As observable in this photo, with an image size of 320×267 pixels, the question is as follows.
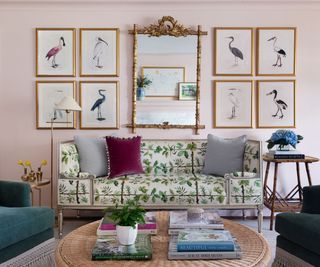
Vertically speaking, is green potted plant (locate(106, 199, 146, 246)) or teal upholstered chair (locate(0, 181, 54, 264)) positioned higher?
green potted plant (locate(106, 199, 146, 246))

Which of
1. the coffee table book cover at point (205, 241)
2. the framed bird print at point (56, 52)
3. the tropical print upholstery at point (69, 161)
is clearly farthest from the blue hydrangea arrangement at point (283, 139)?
the framed bird print at point (56, 52)

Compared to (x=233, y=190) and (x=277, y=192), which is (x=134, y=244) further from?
(x=277, y=192)

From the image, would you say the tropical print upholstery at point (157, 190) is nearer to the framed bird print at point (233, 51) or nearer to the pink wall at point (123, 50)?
the pink wall at point (123, 50)

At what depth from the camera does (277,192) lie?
171 inches

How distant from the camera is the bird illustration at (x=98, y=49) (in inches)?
168

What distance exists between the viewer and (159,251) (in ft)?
6.28

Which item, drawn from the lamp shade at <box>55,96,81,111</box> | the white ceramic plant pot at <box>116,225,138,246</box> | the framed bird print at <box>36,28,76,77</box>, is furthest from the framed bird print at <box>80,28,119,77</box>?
the white ceramic plant pot at <box>116,225,138,246</box>

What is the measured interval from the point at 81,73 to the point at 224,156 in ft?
6.06

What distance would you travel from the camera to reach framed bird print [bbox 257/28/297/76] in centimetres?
429

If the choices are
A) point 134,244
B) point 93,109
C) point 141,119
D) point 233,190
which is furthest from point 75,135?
point 134,244

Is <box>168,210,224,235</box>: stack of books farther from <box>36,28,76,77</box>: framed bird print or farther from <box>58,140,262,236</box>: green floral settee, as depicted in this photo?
<box>36,28,76,77</box>: framed bird print

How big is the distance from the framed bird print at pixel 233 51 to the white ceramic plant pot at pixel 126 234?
2.77 m

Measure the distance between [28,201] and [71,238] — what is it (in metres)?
0.81

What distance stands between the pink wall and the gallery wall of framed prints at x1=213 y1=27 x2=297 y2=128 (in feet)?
0.27
